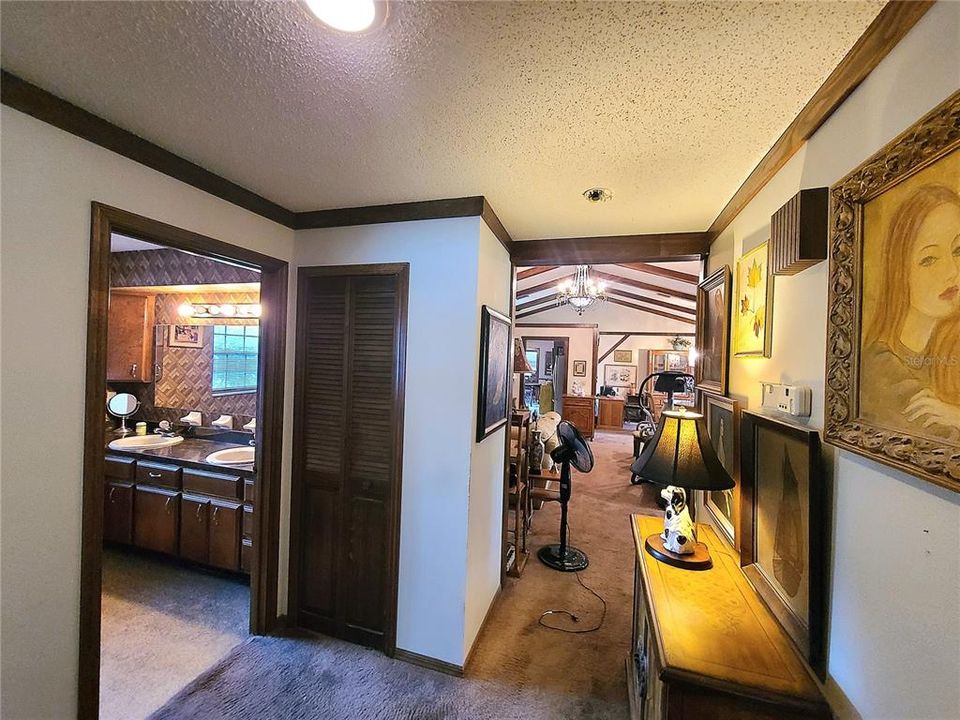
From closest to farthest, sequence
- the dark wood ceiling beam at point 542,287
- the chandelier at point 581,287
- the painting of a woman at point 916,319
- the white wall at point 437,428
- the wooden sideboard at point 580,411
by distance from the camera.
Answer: the painting of a woman at point 916,319 → the white wall at point 437,428 → the chandelier at point 581,287 → the dark wood ceiling beam at point 542,287 → the wooden sideboard at point 580,411

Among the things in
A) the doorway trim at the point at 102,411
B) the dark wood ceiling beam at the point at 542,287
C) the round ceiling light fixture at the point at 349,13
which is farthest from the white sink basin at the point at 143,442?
the dark wood ceiling beam at the point at 542,287

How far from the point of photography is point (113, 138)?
4.67 ft

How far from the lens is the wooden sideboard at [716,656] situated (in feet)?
3.11

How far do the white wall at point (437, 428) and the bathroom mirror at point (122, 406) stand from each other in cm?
301

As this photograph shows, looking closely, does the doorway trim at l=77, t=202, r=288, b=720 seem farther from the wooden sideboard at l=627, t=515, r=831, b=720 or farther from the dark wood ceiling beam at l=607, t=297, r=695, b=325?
the dark wood ceiling beam at l=607, t=297, r=695, b=325

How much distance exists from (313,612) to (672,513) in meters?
2.04

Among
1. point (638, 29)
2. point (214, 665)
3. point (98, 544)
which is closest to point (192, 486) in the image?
point (214, 665)

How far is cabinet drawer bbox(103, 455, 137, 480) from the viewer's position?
287cm

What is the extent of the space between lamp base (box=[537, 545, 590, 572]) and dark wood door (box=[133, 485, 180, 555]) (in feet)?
9.23

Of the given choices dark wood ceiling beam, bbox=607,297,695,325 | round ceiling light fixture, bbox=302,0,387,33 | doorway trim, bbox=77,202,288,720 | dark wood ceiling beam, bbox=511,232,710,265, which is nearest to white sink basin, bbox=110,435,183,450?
doorway trim, bbox=77,202,288,720

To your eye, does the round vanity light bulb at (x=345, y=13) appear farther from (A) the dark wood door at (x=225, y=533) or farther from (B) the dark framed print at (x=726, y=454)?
(A) the dark wood door at (x=225, y=533)

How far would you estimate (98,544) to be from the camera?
1446 millimetres

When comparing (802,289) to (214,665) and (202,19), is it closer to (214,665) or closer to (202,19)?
(202,19)

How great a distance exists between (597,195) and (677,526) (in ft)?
4.97
